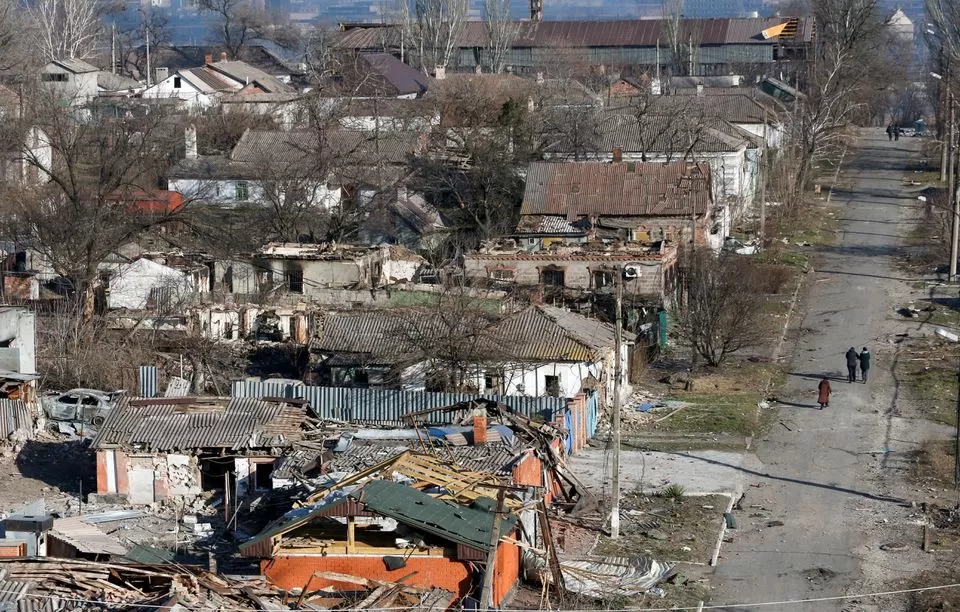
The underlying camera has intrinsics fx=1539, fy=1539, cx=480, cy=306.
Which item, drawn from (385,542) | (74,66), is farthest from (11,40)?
(385,542)

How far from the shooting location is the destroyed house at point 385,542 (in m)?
15.8

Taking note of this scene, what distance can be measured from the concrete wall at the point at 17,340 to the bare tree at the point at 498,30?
55200 millimetres

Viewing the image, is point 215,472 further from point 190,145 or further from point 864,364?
point 190,145

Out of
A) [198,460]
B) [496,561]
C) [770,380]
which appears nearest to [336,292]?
[770,380]

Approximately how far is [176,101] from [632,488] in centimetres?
4045

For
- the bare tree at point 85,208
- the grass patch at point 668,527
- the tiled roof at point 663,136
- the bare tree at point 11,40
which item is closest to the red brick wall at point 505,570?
the grass patch at point 668,527

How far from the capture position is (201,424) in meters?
20.4

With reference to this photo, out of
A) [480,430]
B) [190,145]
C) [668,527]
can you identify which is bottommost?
[668,527]

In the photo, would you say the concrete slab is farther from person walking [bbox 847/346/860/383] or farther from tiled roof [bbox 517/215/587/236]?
tiled roof [bbox 517/215/587/236]

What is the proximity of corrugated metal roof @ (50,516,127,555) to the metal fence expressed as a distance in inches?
201

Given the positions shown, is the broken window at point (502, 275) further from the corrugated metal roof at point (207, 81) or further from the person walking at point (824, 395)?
the corrugated metal roof at point (207, 81)

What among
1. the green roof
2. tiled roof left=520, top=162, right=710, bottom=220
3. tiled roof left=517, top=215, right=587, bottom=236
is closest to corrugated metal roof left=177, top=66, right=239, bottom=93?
tiled roof left=520, top=162, right=710, bottom=220

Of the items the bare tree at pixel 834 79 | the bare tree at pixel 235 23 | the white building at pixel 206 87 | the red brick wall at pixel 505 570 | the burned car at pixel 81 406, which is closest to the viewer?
the red brick wall at pixel 505 570

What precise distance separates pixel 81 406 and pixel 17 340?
6.14 ft
